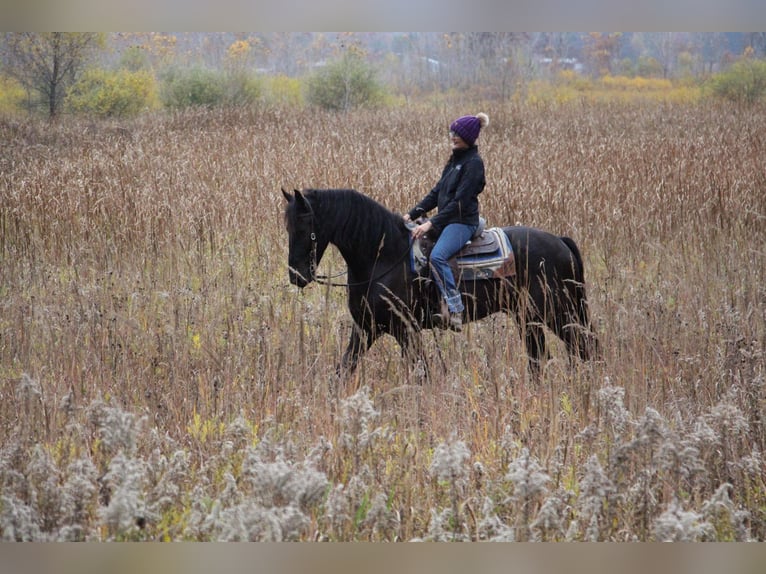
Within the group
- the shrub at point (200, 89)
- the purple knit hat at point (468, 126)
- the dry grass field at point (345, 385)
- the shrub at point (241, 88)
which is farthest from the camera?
the shrub at point (241, 88)

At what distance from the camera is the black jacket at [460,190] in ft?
18.7


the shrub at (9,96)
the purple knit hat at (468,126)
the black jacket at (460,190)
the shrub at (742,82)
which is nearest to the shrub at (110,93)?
the shrub at (9,96)

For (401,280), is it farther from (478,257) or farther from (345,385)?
(345,385)

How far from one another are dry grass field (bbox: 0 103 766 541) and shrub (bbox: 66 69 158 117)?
10.9 m

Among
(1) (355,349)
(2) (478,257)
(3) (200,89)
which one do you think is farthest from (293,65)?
(1) (355,349)

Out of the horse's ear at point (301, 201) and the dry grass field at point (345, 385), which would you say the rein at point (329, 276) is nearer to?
the horse's ear at point (301, 201)

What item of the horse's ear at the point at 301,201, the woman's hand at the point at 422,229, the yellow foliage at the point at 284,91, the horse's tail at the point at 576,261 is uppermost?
the yellow foliage at the point at 284,91

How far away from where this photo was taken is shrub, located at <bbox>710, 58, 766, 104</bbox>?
23.6 meters

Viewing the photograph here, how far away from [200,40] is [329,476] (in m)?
37.3

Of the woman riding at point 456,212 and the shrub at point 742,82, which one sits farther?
the shrub at point 742,82

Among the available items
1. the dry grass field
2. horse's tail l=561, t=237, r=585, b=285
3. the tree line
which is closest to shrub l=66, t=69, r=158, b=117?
the tree line

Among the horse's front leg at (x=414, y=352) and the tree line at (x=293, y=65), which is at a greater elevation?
the tree line at (x=293, y=65)

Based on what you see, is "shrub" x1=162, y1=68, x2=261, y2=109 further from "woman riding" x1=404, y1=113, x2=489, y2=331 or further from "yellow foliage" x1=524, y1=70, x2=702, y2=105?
"woman riding" x1=404, y1=113, x2=489, y2=331

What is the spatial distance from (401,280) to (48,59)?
1853 cm
